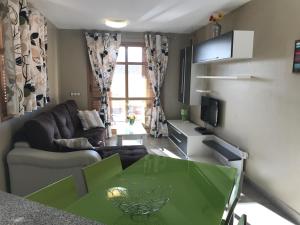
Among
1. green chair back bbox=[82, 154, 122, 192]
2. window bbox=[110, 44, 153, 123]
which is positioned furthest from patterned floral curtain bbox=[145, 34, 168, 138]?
green chair back bbox=[82, 154, 122, 192]

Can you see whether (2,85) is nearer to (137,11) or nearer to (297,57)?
(137,11)

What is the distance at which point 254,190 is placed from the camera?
3221 millimetres

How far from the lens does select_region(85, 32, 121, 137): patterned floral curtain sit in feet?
17.7

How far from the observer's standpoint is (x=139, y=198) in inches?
59.9

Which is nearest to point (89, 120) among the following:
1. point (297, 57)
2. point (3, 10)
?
point (3, 10)

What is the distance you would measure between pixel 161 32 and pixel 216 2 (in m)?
2.35

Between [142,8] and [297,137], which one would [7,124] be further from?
[297,137]

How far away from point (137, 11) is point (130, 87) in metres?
2.19

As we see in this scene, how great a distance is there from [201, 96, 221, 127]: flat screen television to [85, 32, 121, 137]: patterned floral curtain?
2.15m

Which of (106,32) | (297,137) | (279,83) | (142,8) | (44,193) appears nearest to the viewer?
(44,193)

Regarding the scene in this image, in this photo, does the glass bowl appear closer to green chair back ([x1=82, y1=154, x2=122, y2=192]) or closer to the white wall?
green chair back ([x1=82, y1=154, x2=122, y2=192])

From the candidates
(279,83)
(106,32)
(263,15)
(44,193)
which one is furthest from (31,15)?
(279,83)

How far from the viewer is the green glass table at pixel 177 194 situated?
130cm

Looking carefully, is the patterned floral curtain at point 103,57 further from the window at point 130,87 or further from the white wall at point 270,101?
the white wall at point 270,101
